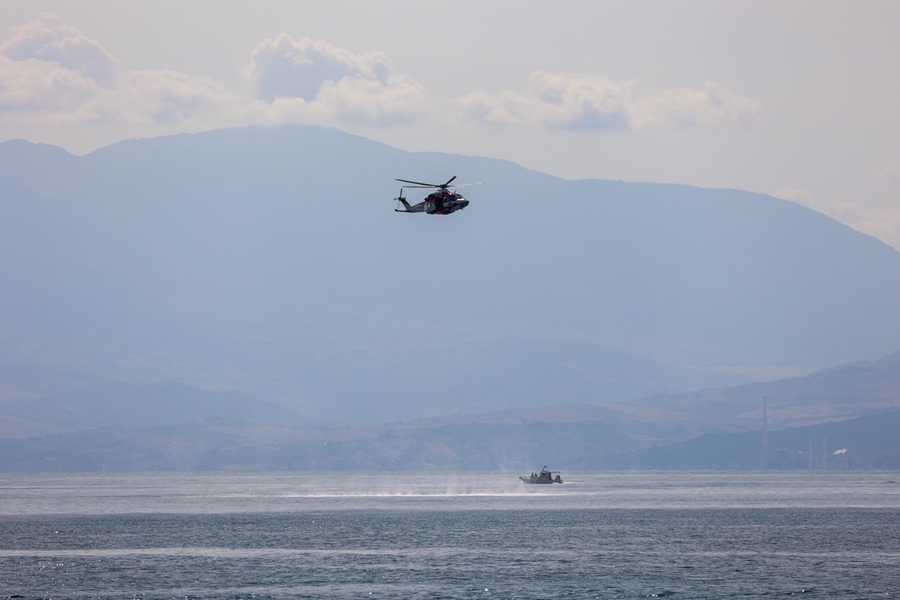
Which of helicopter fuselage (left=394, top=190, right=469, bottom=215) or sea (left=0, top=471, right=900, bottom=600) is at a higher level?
helicopter fuselage (left=394, top=190, right=469, bottom=215)

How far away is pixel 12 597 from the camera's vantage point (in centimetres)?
11475

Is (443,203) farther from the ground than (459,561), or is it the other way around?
(443,203)

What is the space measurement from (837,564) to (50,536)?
9158 centimetres

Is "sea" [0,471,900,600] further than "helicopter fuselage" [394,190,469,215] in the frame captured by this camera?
No

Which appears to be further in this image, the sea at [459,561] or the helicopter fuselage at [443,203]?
the helicopter fuselage at [443,203]

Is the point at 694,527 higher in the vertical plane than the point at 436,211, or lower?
lower

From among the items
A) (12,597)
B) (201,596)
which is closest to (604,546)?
(201,596)

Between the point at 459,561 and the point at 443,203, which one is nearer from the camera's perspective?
the point at 443,203

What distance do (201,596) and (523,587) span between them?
24.4m

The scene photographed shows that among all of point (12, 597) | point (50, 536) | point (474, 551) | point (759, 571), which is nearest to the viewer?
point (12, 597)

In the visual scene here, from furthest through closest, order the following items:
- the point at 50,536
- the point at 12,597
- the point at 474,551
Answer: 1. the point at 50,536
2. the point at 474,551
3. the point at 12,597

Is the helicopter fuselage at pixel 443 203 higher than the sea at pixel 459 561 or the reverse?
higher

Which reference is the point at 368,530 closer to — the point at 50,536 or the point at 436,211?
the point at 50,536

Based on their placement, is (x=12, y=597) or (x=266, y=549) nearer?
(x=12, y=597)
